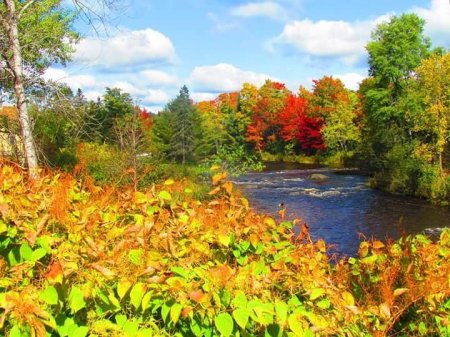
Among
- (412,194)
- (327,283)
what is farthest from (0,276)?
(412,194)

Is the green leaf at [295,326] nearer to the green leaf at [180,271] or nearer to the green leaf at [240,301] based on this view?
the green leaf at [240,301]

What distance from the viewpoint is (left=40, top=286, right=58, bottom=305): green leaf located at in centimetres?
205

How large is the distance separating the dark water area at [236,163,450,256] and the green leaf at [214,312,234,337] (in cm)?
1222

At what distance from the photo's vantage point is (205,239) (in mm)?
3086

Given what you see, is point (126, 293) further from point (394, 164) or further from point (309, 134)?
point (309, 134)

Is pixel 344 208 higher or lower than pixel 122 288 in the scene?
lower

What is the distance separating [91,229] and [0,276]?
726mm

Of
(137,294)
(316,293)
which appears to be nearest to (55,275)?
(137,294)

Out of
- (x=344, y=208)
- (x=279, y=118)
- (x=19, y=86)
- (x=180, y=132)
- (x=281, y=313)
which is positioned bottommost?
(x=344, y=208)

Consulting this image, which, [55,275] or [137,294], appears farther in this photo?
[137,294]

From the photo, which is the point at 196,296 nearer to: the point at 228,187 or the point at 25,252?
the point at 25,252

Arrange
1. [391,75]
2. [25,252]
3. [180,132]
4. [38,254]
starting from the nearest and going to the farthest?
[38,254]
[25,252]
[391,75]
[180,132]

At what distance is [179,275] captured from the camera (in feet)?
7.95

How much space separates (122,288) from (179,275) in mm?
344
